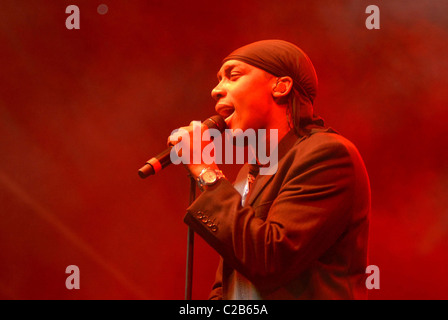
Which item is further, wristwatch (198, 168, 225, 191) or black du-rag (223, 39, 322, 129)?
black du-rag (223, 39, 322, 129)

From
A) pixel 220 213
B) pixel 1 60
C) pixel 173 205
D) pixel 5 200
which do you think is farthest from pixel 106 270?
pixel 220 213

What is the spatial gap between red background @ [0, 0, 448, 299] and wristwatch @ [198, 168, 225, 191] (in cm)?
124

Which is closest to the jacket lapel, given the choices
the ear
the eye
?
the ear

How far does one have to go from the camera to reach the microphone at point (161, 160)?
4.27 feet

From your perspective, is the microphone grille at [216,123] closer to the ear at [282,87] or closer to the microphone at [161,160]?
the microphone at [161,160]

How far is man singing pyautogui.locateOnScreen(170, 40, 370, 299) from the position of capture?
117 centimetres

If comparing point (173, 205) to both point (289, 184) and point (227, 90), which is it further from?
point (289, 184)

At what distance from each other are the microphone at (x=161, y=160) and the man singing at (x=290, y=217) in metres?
0.05

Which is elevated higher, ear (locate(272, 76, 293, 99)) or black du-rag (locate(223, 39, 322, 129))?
black du-rag (locate(223, 39, 322, 129))

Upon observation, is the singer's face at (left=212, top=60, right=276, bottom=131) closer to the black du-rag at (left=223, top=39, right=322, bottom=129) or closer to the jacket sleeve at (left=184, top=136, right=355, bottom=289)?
the black du-rag at (left=223, top=39, right=322, bottom=129)

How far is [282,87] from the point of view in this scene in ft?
4.90

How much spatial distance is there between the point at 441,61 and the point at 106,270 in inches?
78.9

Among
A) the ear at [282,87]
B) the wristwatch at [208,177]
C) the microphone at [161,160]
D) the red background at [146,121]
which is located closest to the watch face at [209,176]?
the wristwatch at [208,177]

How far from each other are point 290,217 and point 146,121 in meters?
1.57
